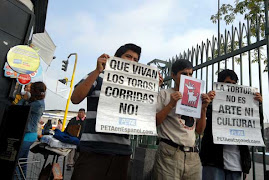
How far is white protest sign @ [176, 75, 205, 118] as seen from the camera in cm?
230

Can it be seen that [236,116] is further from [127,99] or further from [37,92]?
[37,92]

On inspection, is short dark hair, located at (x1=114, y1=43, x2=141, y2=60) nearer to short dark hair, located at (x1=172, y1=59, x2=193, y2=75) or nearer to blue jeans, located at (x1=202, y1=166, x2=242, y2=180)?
short dark hair, located at (x1=172, y1=59, x2=193, y2=75)

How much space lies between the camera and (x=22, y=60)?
3734mm

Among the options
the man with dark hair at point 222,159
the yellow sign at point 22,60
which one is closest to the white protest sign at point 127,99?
the man with dark hair at point 222,159

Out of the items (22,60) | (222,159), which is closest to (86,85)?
(222,159)

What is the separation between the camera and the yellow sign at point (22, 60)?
367 cm

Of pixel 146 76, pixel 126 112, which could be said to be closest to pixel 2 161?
pixel 126 112

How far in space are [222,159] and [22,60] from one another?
3343 mm

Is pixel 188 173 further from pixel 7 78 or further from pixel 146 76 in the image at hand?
pixel 7 78

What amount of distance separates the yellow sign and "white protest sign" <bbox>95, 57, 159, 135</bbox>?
90.2 inches

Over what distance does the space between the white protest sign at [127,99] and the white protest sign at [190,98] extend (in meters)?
0.27

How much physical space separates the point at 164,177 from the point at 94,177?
69 cm

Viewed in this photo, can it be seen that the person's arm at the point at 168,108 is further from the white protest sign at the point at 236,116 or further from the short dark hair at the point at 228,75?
the short dark hair at the point at 228,75

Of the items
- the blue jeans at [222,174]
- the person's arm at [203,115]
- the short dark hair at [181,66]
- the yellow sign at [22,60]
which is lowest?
the blue jeans at [222,174]
